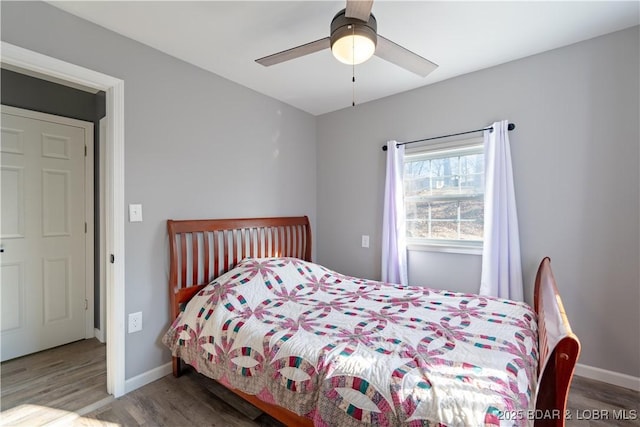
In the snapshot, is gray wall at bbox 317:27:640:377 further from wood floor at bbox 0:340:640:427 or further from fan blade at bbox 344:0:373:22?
fan blade at bbox 344:0:373:22

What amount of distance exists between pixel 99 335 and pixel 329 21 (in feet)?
11.4

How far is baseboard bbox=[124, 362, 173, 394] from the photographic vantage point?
84.4 inches

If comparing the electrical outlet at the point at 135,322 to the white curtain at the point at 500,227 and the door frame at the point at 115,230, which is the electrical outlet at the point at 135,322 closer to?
the door frame at the point at 115,230

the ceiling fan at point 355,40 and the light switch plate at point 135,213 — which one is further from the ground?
the ceiling fan at point 355,40

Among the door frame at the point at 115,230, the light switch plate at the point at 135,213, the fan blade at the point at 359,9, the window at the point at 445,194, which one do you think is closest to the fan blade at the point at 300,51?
the fan blade at the point at 359,9

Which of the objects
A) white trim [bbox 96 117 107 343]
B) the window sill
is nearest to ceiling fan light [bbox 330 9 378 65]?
the window sill

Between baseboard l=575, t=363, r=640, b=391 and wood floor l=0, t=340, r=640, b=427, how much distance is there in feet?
0.14

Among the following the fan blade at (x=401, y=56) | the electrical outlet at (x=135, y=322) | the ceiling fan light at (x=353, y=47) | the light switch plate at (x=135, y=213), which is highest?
the fan blade at (x=401, y=56)

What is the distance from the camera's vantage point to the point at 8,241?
2566 millimetres

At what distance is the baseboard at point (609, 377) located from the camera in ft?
6.91

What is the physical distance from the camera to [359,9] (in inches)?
55.7

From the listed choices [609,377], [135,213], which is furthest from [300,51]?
[609,377]

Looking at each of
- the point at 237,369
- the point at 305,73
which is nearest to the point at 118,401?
the point at 237,369

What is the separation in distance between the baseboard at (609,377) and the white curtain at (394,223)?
144 cm
